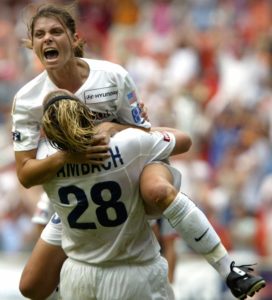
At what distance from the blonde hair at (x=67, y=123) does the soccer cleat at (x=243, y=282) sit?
3.34 ft

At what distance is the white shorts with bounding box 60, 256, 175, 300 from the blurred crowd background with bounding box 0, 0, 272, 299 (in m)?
3.50

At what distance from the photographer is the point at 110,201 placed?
6703mm

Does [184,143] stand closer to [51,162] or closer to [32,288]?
[51,162]

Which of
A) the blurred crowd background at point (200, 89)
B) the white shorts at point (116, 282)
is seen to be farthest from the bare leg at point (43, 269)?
the blurred crowd background at point (200, 89)

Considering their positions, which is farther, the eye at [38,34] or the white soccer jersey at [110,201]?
the eye at [38,34]

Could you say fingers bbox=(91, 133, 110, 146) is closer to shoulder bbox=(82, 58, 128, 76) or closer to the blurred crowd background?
shoulder bbox=(82, 58, 128, 76)

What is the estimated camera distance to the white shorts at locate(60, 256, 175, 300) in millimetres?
6844

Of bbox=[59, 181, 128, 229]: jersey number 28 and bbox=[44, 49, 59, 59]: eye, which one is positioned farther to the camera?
bbox=[44, 49, 59, 59]: eye

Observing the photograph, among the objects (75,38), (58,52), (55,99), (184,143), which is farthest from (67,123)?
(184,143)

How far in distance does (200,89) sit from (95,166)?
24.5ft

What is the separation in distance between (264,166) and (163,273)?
548 cm

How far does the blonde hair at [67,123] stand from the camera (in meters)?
6.49

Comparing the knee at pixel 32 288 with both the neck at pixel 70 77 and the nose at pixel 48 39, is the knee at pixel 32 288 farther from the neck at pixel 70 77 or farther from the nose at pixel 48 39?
the nose at pixel 48 39

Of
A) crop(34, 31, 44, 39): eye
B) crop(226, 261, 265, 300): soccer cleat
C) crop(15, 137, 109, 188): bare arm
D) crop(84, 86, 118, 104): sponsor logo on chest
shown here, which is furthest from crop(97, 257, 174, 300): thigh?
crop(34, 31, 44, 39): eye
